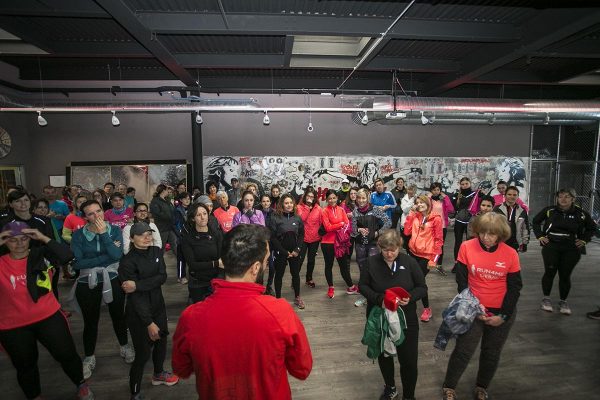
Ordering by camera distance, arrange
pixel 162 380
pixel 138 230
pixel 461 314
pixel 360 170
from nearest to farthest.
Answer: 1. pixel 461 314
2. pixel 138 230
3. pixel 162 380
4. pixel 360 170

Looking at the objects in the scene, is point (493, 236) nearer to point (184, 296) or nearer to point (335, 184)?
point (184, 296)

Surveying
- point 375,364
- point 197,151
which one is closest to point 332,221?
point 375,364

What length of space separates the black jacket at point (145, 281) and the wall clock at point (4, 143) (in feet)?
28.4

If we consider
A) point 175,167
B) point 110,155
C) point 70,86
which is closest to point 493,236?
point 175,167

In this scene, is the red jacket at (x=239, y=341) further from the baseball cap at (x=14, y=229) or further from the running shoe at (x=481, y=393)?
the running shoe at (x=481, y=393)

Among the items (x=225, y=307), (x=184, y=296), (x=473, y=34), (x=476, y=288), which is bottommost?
(x=184, y=296)

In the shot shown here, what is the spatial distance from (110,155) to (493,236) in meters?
10.9

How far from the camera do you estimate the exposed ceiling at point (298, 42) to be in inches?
175

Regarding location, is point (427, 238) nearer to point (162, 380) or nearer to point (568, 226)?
point (568, 226)

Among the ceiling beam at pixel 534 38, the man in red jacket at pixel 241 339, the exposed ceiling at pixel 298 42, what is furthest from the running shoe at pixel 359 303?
the ceiling beam at pixel 534 38

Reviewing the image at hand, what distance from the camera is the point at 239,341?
1393 mm

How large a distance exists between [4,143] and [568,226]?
12.6m

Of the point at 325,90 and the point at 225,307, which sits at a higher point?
the point at 325,90

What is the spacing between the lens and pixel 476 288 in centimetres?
287
